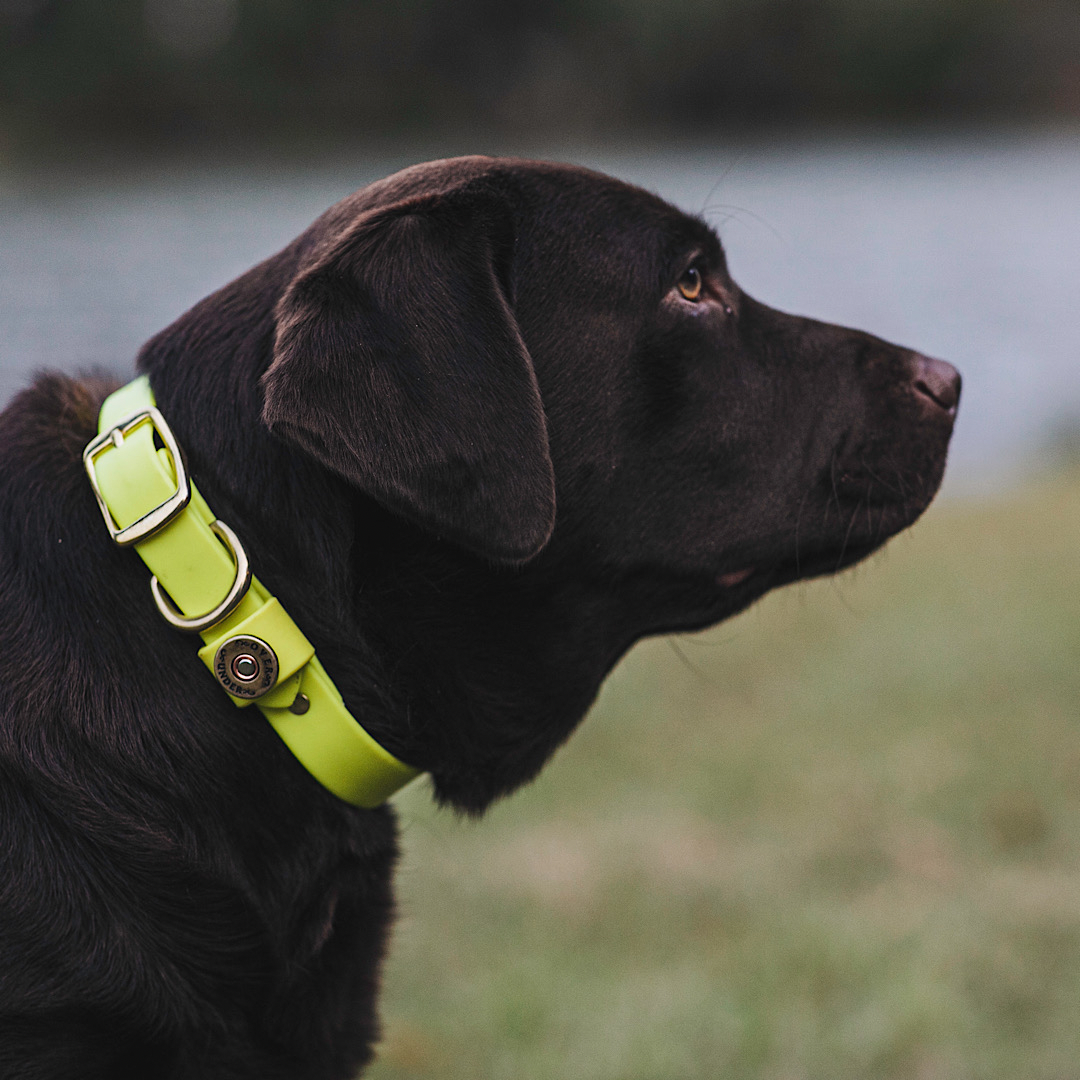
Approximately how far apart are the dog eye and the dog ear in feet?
1.48

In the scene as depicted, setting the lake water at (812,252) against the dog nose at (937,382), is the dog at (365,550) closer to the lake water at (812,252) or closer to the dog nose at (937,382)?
the dog nose at (937,382)

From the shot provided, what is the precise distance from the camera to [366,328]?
6.49 feet

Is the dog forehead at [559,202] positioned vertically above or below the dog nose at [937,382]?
above

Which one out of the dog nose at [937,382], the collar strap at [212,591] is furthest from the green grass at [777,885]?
the collar strap at [212,591]

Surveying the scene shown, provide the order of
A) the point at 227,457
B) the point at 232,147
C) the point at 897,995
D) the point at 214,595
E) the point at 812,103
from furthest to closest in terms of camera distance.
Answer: the point at 812,103, the point at 232,147, the point at 897,995, the point at 227,457, the point at 214,595

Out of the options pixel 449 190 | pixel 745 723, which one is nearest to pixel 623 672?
pixel 745 723

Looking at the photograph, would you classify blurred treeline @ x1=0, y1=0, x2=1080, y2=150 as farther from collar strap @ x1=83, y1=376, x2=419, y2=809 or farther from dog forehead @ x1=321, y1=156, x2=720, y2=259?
collar strap @ x1=83, y1=376, x2=419, y2=809

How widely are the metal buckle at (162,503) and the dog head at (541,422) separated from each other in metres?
0.10

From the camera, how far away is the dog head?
6.50ft

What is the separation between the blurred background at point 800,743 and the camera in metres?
3.08

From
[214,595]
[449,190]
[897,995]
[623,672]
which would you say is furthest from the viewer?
[623,672]

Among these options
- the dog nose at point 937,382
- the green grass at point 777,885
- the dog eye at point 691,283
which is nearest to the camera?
the dog eye at point 691,283

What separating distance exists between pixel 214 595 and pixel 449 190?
0.80 m

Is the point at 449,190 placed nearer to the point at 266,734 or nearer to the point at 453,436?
the point at 453,436
